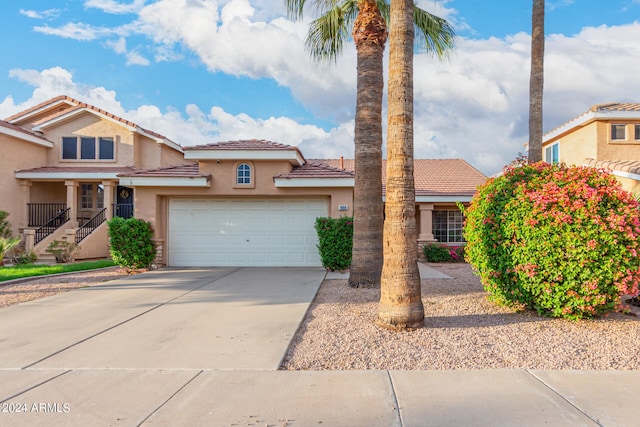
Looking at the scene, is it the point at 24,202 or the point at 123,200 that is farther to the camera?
the point at 123,200

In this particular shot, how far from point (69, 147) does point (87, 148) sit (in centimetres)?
98

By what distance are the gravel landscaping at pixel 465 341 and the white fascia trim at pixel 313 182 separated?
5.94 metres

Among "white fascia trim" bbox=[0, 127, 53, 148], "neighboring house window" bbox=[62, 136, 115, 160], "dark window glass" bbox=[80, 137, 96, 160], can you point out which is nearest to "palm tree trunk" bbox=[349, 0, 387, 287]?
"neighboring house window" bbox=[62, 136, 115, 160]

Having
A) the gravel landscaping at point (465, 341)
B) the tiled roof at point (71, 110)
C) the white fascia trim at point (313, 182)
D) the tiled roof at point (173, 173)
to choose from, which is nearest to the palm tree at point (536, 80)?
the gravel landscaping at point (465, 341)

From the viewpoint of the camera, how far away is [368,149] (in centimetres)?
924

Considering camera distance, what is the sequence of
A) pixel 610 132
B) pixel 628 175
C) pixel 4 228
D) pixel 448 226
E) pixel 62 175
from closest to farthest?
1. pixel 628 175
2. pixel 4 228
3. pixel 610 132
4. pixel 448 226
5. pixel 62 175

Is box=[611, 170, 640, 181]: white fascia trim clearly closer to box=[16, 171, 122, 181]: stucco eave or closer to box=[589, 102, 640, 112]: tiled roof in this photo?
box=[589, 102, 640, 112]: tiled roof

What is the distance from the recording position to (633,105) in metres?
16.6

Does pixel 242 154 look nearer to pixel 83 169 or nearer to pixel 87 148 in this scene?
pixel 83 169

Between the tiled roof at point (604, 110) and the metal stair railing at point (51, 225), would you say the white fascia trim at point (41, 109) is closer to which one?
the metal stair railing at point (51, 225)

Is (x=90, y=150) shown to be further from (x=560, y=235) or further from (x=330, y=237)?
(x=560, y=235)

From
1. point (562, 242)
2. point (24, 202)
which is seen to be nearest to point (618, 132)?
point (562, 242)

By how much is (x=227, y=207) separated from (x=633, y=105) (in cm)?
1746

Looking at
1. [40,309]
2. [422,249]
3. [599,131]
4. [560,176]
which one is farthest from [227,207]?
[599,131]
